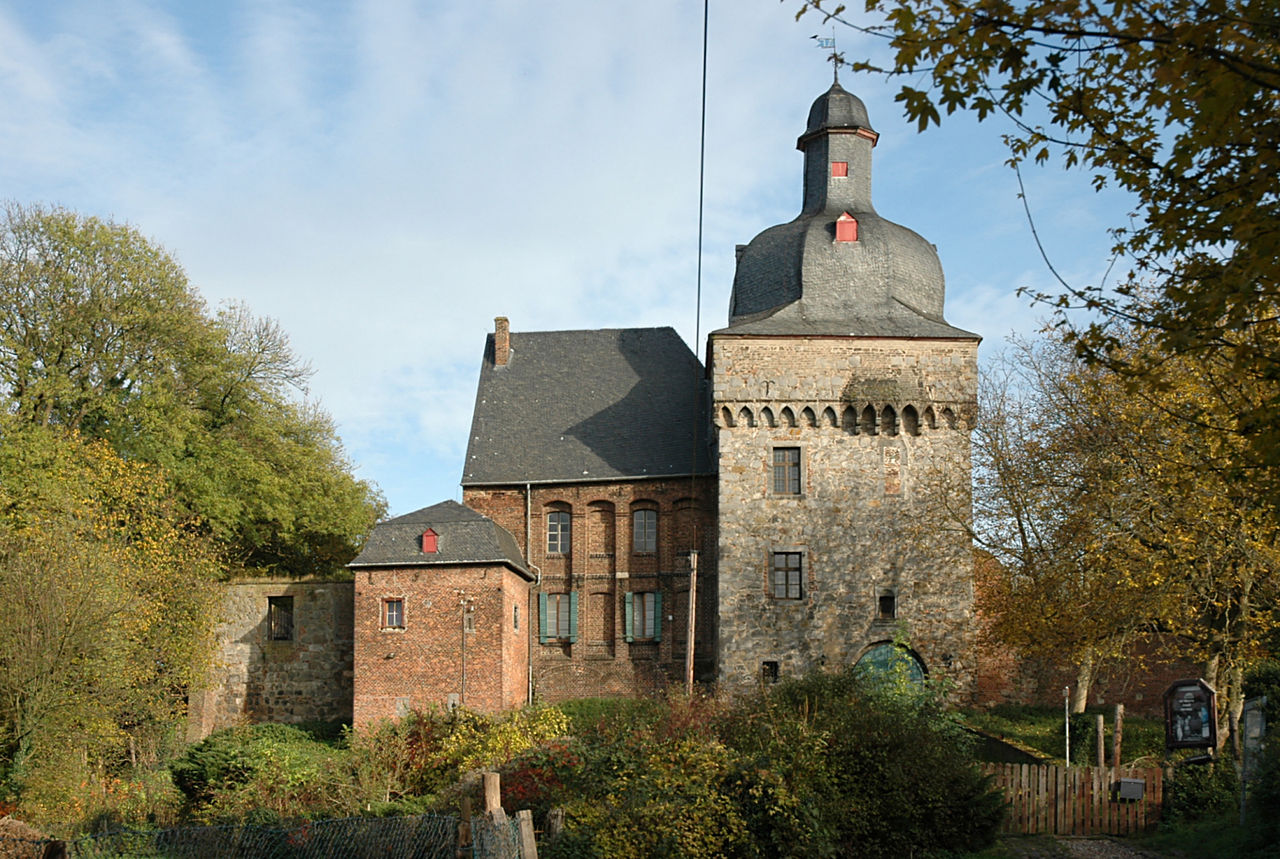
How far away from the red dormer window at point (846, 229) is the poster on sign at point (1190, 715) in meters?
16.1

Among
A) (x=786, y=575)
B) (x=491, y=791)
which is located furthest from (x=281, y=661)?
(x=491, y=791)

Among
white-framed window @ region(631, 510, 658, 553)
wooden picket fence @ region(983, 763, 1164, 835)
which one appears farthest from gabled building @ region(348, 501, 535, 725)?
wooden picket fence @ region(983, 763, 1164, 835)

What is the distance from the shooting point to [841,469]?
30.4 m

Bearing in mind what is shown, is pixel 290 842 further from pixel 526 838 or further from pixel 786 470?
pixel 786 470

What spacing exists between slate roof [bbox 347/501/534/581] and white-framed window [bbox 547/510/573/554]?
11.1ft

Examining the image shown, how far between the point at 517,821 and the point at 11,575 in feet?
51.3

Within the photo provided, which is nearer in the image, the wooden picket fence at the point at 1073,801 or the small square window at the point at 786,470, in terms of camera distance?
the wooden picket fence at the point at 1073,801

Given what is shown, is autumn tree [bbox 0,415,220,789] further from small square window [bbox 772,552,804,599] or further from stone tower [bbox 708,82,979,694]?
small square window [bbox 772,552,804,599]

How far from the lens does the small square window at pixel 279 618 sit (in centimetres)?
3191

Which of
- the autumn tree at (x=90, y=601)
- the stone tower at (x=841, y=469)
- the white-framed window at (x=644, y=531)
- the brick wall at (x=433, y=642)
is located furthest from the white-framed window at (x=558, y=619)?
the autumn tree at (x=90, y=601)

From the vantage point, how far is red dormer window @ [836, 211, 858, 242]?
104 ft

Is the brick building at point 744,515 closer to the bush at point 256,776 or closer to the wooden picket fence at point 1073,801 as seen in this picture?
the bush at point 256,776

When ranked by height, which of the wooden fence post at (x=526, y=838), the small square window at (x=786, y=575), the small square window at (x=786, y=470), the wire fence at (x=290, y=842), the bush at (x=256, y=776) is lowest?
the bush at (x=256, y=776)

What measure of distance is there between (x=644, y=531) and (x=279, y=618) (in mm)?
9369
